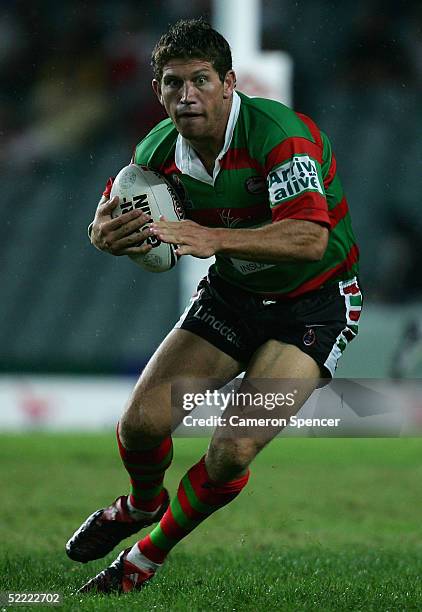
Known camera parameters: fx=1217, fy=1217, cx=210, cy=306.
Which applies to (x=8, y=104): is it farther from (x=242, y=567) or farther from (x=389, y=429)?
(x=242, y=567)

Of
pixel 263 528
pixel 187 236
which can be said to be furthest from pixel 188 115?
pixel 263 528

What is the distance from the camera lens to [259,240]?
3500mm

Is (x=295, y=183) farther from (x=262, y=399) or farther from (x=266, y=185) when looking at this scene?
(x=262, y=399)

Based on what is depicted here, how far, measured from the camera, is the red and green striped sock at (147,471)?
4.00 meters

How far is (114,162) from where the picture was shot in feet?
31.5

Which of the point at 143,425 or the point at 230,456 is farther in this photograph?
the point at 143,425

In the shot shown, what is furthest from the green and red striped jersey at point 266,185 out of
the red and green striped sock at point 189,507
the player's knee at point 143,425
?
the red and green striped sock at point 189,507

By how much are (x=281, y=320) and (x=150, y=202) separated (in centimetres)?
59

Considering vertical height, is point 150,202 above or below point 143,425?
above

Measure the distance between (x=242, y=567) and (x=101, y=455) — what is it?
3.18 meters

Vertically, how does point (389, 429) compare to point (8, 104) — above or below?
below

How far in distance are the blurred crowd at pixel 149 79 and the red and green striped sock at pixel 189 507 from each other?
5.79 m

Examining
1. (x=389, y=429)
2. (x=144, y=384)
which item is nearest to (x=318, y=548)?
(x=144, y=384)

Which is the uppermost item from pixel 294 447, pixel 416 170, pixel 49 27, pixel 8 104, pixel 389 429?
pixel 49 27
